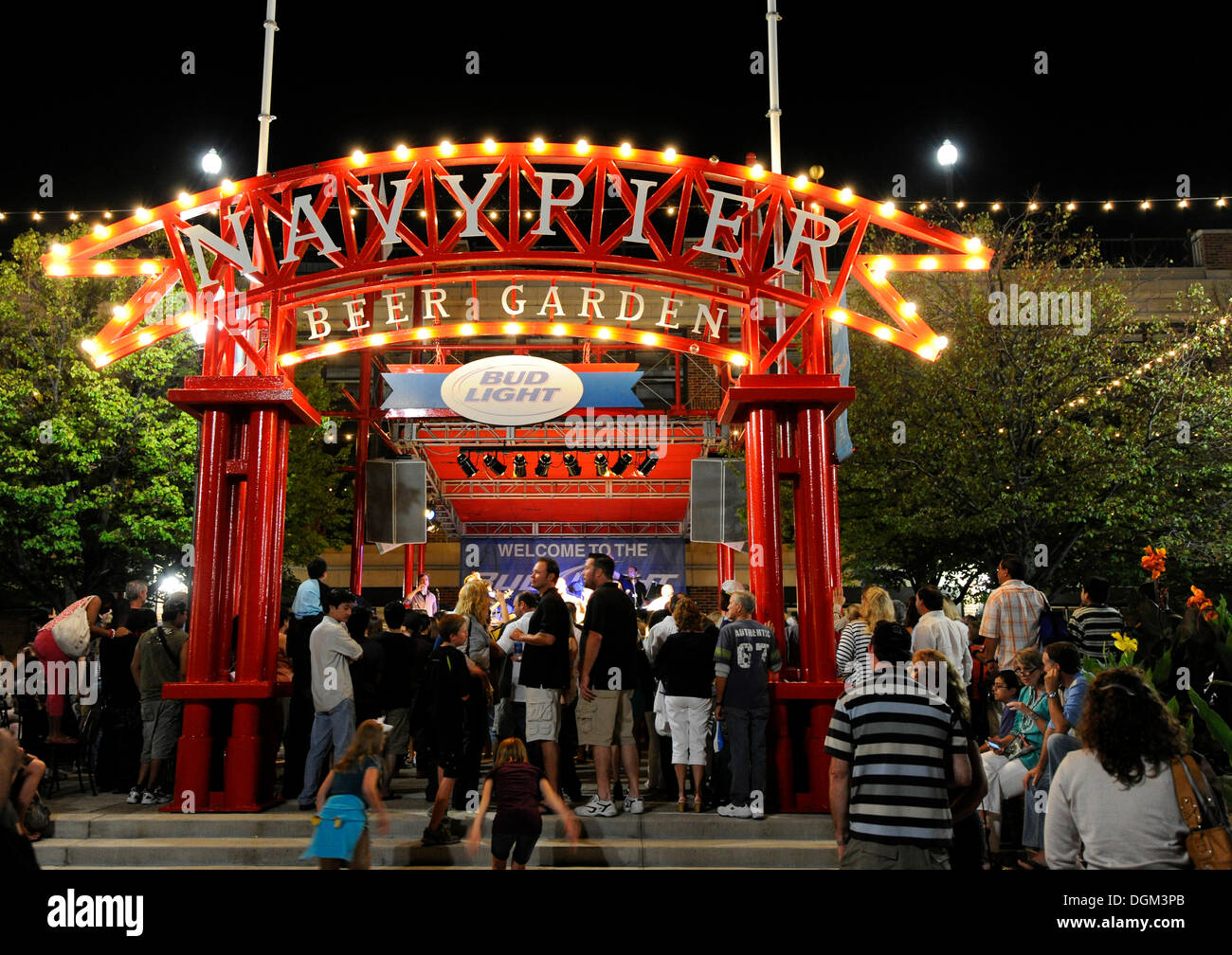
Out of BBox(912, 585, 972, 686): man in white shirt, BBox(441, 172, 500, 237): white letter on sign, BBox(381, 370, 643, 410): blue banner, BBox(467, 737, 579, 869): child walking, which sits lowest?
BBox(467, 737, 579, 869): child walking

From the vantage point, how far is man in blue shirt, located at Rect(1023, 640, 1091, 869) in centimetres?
664

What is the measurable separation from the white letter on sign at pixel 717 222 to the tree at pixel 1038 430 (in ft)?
27.1

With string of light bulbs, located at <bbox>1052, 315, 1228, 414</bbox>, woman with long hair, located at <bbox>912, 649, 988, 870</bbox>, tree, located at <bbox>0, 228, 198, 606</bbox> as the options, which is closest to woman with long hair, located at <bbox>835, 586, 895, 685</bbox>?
woman with long hair, located at <bbox>912, 649, 988, 870</bbox>

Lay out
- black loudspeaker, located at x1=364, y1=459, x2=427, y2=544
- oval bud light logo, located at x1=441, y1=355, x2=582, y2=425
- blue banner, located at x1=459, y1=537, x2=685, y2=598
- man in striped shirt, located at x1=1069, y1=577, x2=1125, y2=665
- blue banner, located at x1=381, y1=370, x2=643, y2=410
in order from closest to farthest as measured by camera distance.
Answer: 1. man in striped shirt, located at x1=1069, y1=577, x2=1125, y2=665
2. oval bud light logo, located at x1=441, y1=355, x2=582, y2=425
3. blue banner, located at x1=381, y1=370, x2=643, y2=410
4. black loudspeaker, located at x1=364, y1=459, x2=427, y2=544
5. blue banner, located at x1=459, y1=537, x2=685, y2=598

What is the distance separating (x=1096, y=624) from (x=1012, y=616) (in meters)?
1.00

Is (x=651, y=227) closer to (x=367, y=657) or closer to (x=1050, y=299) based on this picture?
(x=367, y=657)

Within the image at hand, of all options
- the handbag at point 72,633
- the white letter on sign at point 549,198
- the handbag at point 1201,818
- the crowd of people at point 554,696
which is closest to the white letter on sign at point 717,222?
the white letter on sign at point 549,198

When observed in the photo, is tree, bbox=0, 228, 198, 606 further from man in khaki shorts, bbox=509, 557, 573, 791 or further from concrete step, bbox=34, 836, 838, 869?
man in khaki shorts, bbox=509, 557, 573, 791

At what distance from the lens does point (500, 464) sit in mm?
24562

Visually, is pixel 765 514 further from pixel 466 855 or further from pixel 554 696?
pixel 466 855

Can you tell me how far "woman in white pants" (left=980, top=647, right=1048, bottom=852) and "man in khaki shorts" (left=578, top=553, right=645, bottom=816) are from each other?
2.67 m

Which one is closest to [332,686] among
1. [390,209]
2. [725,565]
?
[390,209]

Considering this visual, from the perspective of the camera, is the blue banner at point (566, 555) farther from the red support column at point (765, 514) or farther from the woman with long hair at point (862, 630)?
the red support column at point (765, 514)
